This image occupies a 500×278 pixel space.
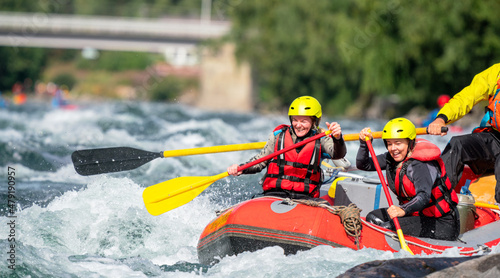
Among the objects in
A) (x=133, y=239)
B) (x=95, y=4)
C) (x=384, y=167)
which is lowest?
(x=133, y=239)

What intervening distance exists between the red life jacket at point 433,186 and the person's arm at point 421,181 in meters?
0.04

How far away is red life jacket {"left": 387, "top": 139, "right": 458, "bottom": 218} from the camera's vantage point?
16.3 ft

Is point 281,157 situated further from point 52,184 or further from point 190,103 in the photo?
point 190,103

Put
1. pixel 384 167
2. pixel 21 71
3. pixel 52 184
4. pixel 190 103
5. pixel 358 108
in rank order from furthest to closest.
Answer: pixel 21 71
pixel 190 103
pixel 358 108
pixel 52 184
pixel 384 167

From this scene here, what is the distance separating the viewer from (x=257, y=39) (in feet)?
92.0

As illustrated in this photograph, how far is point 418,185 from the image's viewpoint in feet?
16.2

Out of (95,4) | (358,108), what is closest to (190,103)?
(358,108)

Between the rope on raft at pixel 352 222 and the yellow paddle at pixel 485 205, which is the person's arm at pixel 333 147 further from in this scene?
the yellow paddle at pixel 485 205

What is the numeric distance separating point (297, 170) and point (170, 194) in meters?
1.10

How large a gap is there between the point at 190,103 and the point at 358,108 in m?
16.2

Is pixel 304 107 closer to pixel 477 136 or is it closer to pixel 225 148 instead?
pixel 225 148

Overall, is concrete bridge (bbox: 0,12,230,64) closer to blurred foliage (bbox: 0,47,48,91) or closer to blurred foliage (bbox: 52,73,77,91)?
blurred foliage (bbox: 0,47,48,91)

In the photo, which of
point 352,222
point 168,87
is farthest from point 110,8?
point 352,222

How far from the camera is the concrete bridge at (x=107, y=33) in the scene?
39.7 meters
